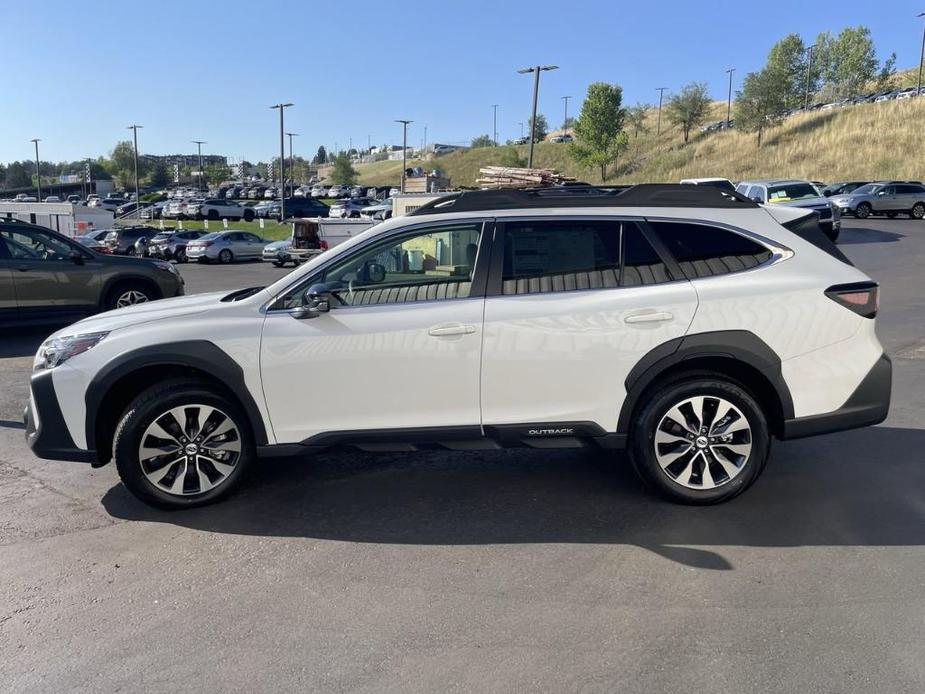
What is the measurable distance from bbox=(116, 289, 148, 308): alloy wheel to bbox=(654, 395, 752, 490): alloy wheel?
8.82m

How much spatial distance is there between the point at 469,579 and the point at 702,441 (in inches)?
64.9

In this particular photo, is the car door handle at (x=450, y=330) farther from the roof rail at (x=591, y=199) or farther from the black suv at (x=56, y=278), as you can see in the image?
the black suv at (x=56, y=278)

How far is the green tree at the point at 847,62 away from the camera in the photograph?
3140 inches

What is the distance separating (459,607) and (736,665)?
1.18 m

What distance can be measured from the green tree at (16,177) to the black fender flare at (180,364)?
15573cm

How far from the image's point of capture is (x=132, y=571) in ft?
12.5

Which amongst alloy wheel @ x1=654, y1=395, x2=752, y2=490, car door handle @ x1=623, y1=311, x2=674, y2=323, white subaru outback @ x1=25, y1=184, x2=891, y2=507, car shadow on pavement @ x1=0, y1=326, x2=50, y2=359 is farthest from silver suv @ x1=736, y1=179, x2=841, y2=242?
car door handle @ x1=623, y1=311, x2=674, y2=323

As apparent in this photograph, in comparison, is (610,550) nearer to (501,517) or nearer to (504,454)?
(501,517)

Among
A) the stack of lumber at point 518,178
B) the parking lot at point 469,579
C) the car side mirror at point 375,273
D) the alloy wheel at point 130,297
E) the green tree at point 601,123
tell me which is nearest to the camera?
the parking lot at point 469,579

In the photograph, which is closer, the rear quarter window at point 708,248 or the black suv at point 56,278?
the rear quarter window at point 708,248

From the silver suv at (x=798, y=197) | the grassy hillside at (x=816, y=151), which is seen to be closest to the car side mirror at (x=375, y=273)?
the silver suv at (x=798, y=197)

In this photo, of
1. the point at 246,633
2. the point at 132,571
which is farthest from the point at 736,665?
the point at 132,571

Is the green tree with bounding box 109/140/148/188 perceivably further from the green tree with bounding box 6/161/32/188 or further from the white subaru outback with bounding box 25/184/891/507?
the white subaru outback with bounding box 25/184/891/507

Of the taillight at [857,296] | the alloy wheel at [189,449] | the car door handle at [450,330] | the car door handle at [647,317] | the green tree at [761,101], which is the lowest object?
the alloy wheel at [189,449]
